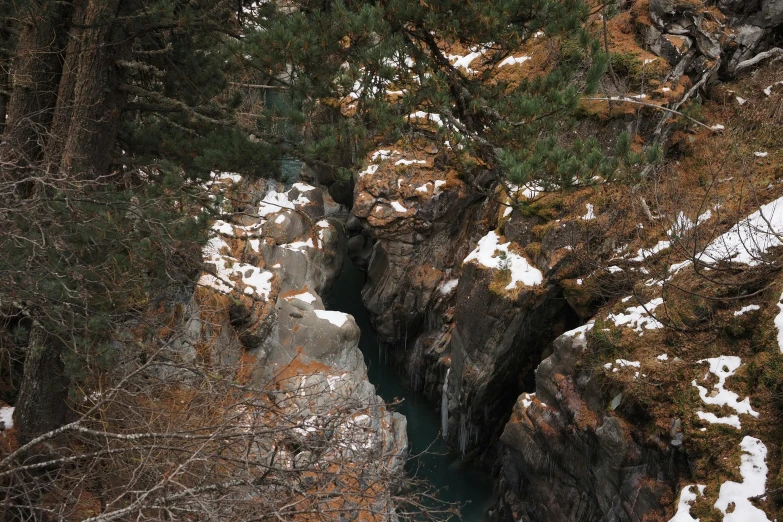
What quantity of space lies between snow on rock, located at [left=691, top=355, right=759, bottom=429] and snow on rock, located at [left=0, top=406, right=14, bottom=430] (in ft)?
23.6

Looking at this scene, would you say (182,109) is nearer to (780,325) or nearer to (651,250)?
(780,325)

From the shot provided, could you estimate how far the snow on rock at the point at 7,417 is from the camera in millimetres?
5480

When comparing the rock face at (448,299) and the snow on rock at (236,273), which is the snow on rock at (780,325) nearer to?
the rock face at (448,299)

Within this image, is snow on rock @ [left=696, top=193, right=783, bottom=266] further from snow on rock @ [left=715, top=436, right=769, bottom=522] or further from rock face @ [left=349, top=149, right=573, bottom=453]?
rock face @ [left=349, top=149, right=573, bottom=453]

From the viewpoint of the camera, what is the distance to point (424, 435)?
12.7m

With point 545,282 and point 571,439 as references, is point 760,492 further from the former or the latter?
point 545,282

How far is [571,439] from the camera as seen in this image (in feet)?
26.6

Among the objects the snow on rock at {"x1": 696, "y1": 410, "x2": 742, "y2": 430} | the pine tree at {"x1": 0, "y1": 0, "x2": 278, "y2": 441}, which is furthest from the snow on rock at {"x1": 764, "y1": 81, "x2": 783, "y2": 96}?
the pine tree at {"x1": 0, "y1": 0, "x2": 278, "y2": 441}

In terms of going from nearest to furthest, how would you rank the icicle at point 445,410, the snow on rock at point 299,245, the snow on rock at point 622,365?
the snow on rock at point 622,365, the icicle at point 445,410, the snow on rock at point 299,245

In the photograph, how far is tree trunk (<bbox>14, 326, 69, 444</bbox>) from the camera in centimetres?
471

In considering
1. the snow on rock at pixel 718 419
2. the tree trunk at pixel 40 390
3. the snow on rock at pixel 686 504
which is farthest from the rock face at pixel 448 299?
the tree trunk at pixel 40 390

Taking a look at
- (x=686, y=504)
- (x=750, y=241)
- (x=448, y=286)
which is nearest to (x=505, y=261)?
(x=448, y=286)

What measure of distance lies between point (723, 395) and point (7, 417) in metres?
7.51

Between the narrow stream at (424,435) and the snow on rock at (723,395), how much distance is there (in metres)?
3.57
